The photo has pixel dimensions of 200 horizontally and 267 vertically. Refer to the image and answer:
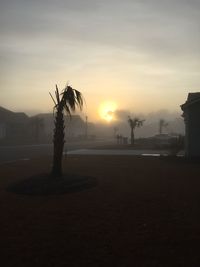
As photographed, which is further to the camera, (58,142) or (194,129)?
(194,129)

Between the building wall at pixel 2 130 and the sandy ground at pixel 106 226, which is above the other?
the building wall at pixel 2 130

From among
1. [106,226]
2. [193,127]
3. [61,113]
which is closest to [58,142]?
[61,113]

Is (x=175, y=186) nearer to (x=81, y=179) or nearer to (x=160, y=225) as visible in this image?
(x=81, y=179)

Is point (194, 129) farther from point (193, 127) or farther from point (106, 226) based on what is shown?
point (106, 226)

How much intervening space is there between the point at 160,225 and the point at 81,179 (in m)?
6.45

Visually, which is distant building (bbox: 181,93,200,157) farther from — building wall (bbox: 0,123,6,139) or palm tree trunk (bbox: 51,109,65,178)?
building wall (bbox: 0,123,6,139)

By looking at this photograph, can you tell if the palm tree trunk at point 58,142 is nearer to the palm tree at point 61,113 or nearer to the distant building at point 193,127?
the palm tree at point 61,113

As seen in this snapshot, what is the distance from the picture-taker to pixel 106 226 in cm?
856

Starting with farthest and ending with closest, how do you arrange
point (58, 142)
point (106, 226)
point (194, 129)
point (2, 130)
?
point (2, 130), point (194, 129), point (58, 142), point (106, 226)

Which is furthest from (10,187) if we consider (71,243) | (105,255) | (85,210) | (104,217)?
(105,255)

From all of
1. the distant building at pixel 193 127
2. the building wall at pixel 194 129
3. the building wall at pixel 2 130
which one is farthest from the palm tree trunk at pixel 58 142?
the building wall at pixel 2 130

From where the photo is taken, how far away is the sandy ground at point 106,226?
6645mm

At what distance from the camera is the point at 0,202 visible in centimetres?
1143

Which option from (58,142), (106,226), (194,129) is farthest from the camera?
(194,129)
